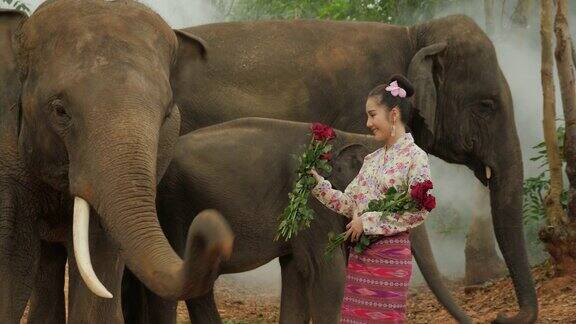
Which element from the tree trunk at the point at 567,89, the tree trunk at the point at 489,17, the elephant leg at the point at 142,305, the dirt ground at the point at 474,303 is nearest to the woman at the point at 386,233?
the elephant leg at the point at 142,305

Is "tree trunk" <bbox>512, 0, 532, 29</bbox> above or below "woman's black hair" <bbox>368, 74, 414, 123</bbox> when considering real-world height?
above

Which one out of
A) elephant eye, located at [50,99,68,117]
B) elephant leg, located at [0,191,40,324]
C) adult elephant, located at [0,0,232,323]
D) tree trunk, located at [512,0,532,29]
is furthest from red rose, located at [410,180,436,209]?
tree trunk, located at [512,0,532,29]

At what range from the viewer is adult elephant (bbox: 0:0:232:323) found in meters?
5.64

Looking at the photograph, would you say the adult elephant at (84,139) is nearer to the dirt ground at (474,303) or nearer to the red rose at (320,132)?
the red rose at (320,132)

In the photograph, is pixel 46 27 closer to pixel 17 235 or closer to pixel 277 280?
pixel 17 235

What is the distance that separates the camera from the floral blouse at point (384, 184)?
6168 millimetres

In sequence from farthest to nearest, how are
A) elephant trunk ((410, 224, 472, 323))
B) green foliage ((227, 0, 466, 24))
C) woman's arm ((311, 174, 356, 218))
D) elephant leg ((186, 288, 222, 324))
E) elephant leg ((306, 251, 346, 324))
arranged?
green foliage ((227, 0, 466, 24)) → elephant trunk ((410, 224, 472, 323)) → elephant leg ((186, 288, 222, 324)) → elephant leg ((306, 251, 346, 324)) → woman's arm ((311, 174, 356, 218))

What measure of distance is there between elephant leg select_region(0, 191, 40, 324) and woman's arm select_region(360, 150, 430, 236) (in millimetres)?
1519

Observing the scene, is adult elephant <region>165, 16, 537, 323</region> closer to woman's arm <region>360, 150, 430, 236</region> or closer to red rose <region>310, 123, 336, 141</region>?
red rose <region>310, 123, 336, 141</region>

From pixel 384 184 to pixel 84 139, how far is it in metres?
1.34

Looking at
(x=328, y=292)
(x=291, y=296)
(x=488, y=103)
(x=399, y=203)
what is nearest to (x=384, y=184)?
(x=399, y=203)

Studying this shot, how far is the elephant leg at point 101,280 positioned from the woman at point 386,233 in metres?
1.03

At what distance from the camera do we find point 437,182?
16.3m

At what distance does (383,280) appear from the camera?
6.31 meters
